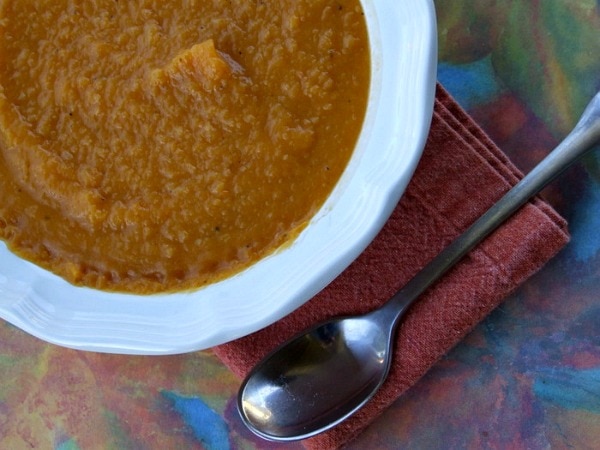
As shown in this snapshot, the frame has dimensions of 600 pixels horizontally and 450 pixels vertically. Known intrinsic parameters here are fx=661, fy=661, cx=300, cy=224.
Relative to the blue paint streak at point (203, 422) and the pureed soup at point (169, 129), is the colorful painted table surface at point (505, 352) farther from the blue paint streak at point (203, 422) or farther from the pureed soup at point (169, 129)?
the pureed soup at point (169, 129)

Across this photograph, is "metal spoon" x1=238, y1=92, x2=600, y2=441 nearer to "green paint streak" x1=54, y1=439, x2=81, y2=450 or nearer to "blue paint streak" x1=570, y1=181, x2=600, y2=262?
"blue paint streak" x1=570, y1=181, x2=600, y2=262

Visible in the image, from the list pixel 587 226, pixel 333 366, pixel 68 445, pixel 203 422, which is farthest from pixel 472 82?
pixel 68 445

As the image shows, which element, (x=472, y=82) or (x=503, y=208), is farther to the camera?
(x=472, y=82)

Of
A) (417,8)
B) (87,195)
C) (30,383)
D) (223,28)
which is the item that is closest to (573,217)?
(417,8)

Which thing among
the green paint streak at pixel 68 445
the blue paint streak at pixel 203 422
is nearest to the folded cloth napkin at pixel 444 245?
the blue paint streak at pixel 203 422

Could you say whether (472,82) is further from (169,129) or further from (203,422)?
(203,422)

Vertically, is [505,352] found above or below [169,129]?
below
